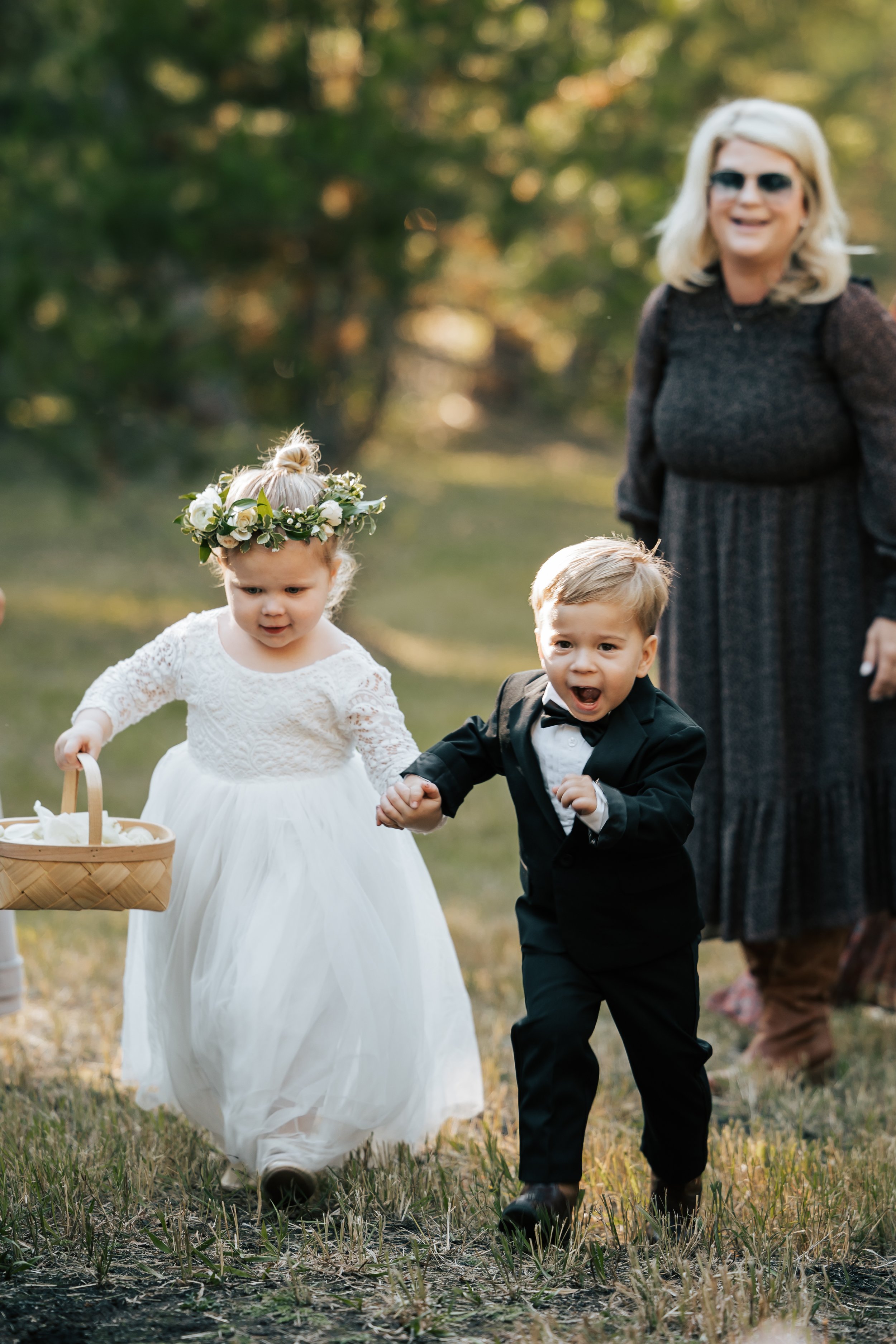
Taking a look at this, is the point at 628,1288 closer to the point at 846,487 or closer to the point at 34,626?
the point at 846,487

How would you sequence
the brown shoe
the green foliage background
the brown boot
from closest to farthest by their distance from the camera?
the brown shoe → the brown boot → the green foliage background

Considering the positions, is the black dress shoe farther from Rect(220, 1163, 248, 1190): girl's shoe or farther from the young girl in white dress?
Rect(220, 1163, 248, 1190): girl's shoe

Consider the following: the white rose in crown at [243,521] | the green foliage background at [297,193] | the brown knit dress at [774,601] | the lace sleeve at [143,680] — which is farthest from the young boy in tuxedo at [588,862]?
the green foliage background at [297,193]

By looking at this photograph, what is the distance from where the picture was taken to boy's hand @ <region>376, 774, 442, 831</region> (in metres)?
2.89

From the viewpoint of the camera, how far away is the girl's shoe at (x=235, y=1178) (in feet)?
10.8

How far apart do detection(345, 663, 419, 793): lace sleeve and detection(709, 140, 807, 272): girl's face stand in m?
1.61

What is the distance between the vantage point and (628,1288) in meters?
2.69

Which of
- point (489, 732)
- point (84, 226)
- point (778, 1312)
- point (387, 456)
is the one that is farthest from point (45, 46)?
point (778, 1312)

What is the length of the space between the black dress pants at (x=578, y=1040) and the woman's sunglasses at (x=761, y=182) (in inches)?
83.2

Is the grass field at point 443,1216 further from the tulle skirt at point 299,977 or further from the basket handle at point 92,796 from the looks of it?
the basket handle at point 92,796

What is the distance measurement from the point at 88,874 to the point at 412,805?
0.62 meters

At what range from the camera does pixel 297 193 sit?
9938 mm

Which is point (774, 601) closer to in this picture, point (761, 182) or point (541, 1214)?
point (761, 182)

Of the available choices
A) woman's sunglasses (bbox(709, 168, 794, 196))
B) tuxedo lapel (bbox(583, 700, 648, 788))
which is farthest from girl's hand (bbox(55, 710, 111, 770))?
woman's sunglasses (bbox(709, 168, 794, 196))
